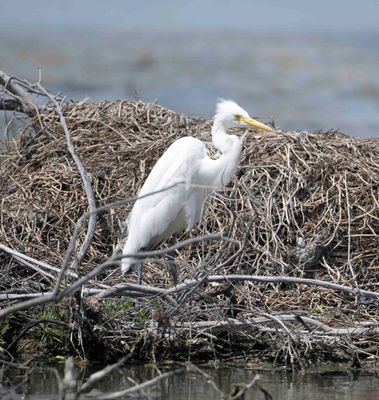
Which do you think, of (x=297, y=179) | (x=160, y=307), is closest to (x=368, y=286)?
(x=297, y=179)

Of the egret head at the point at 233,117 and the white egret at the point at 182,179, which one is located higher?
the egret head at the point at 233,117

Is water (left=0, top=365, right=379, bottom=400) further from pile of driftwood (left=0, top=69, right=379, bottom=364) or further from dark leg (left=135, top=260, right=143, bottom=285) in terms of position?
dark leg (left=135, top=260, right=143, bottom=285)

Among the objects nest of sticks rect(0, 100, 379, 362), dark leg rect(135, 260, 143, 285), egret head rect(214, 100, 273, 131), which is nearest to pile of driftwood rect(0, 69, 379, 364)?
nest of sticks rect(0, 100, 379, 362)

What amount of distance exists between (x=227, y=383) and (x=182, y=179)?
1.78 meters

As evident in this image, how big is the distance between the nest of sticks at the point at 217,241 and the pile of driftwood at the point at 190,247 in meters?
0.01

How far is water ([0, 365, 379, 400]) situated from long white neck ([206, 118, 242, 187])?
1588 mm

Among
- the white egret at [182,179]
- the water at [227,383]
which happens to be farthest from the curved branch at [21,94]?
the water at [227,383]

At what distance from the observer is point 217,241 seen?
792cm

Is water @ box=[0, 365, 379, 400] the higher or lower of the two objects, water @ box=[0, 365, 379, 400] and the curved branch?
the lower

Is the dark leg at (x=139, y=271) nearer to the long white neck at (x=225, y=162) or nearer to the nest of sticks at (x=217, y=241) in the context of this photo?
the nest of sticks at (x=217, y=241)

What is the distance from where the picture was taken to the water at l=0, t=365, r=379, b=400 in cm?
576

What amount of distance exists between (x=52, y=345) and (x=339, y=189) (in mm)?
2488

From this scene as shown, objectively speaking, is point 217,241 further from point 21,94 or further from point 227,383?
point 21,94

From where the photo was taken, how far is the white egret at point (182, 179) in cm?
752
